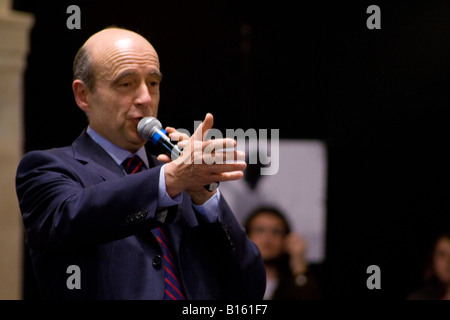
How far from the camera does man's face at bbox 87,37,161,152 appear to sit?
5.27 feet

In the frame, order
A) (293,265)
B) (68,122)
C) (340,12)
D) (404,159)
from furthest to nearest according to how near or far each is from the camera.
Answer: (293,265) → (404,159) → (340,12) → (68,122)

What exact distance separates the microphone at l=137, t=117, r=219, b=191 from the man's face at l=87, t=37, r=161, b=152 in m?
0.05

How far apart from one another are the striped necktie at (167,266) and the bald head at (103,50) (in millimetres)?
245

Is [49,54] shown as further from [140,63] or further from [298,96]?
[298,96]

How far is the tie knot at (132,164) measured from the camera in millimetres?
1697

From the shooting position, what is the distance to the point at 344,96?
10.7ft

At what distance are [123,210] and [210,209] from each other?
0.98 feet

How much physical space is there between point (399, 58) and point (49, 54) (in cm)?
183

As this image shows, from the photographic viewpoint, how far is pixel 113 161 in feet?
5.51

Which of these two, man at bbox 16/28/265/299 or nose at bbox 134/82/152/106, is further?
nose at bbox 134/82/152/106

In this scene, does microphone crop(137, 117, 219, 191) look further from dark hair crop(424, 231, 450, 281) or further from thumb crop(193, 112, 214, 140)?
dark hair crop(424, 231, 450, 281)

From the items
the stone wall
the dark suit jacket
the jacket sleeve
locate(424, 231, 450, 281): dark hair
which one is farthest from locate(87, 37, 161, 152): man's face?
locate(424, 231, 450, 281): dark hair
